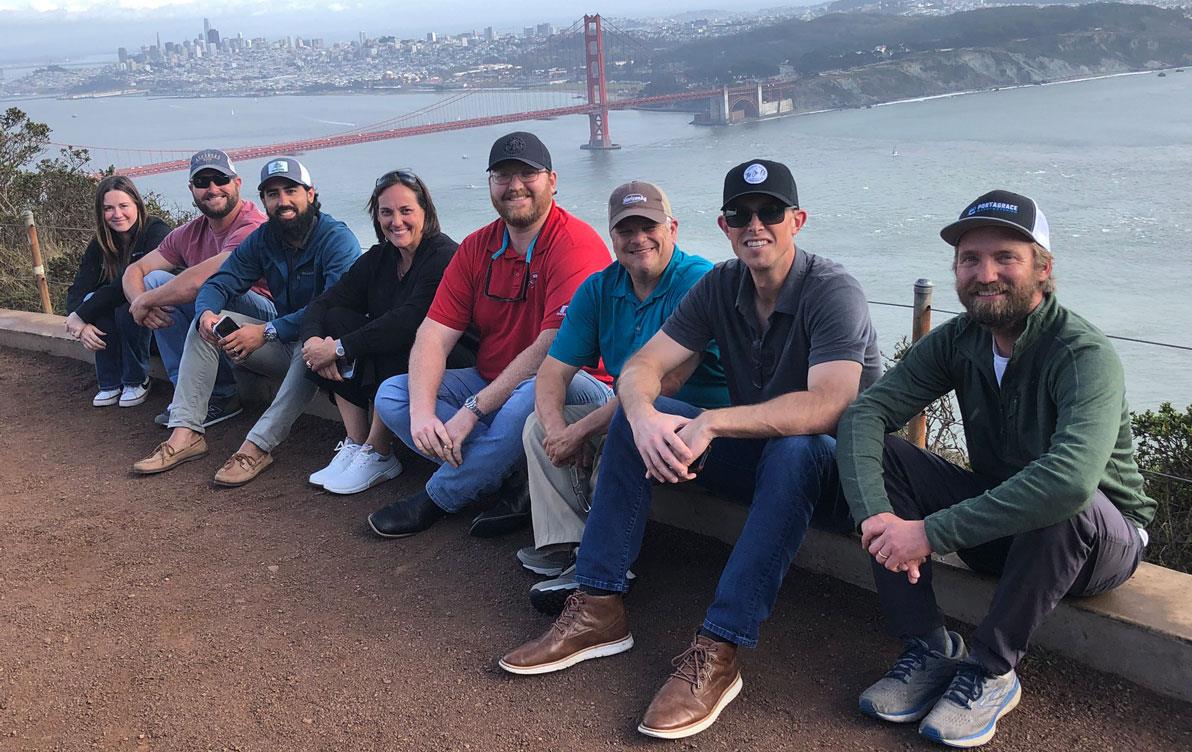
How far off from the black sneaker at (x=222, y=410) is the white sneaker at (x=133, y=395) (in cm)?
51

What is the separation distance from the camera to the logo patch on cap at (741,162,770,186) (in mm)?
2395

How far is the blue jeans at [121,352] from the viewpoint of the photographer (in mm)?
4574

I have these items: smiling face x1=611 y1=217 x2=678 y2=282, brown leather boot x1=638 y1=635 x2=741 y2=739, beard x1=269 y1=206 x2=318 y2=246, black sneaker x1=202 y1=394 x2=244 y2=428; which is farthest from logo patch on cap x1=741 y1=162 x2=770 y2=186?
black sneaker x1=202 y1=394 x2=244 y2=428

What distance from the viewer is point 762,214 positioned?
7.91 feet

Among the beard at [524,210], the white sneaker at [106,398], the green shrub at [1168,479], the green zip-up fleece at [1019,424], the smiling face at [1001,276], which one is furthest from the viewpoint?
the white sneaker at [106,398]

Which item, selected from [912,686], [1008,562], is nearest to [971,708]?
[912,686]

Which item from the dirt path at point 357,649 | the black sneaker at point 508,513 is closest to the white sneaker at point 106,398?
the dirt path at point 357,649

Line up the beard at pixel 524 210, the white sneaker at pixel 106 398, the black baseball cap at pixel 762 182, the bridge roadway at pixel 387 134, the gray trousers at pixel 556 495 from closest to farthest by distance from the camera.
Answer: the black baseball cap at pixel 762 182 < the gray trousers at pixel 556 495 < the beard at pixel 524 210 < the white sneaker at pixel 106 398 < the bridge roadway at pixel 387 134

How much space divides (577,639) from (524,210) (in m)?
1.33

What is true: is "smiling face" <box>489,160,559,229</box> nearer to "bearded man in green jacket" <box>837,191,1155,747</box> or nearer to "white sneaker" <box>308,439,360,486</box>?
"white sneaker" <box>308,439,360,486</box>

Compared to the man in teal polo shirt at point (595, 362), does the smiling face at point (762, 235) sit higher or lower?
higher

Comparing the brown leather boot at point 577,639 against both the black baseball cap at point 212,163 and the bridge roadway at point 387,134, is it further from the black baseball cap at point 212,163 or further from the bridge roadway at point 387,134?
the bridge roadway at point 387,134

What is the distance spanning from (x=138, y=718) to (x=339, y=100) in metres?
41.2

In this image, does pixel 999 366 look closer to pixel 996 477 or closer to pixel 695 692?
pixel 996 477
